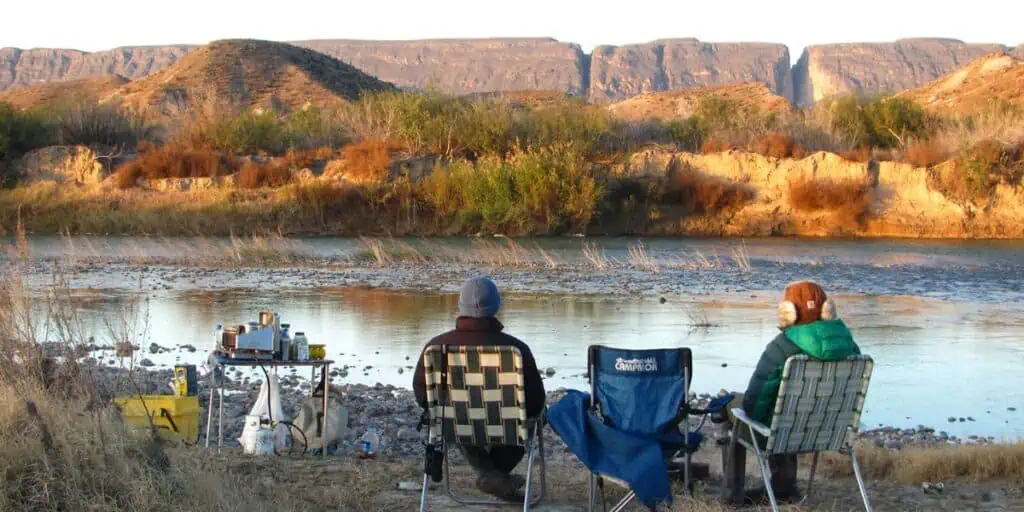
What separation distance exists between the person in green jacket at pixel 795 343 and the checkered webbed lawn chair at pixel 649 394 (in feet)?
0.93

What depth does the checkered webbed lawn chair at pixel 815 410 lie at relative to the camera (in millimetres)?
6438

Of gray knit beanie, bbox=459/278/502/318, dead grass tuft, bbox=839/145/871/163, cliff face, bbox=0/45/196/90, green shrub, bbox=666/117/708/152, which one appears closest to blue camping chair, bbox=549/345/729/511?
gray knit beanie, bbox=459/278/502/318

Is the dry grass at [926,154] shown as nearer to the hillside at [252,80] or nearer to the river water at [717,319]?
the river water at [717,319]

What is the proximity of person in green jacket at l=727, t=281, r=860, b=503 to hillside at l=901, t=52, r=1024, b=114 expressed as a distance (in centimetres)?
5306

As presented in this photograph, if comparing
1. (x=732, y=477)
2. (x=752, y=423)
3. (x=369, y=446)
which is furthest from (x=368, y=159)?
(x=752, y=423)

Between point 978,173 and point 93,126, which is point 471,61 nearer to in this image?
point 93,126

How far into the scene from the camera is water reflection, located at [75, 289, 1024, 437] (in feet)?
39.7

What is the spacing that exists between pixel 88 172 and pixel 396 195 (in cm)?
1192

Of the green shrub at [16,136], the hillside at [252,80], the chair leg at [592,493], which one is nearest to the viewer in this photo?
the chair leg at [592,493]

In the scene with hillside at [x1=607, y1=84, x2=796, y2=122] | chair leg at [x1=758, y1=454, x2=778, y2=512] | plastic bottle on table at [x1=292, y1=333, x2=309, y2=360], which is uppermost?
hillside at [x1=607, y1=84, x2=796, y2=122]

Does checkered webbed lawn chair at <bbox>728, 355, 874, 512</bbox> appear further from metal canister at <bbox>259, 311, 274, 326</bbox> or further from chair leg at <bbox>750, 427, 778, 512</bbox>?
metal canister at <bbox>259, 311, 274, 326</bbox>

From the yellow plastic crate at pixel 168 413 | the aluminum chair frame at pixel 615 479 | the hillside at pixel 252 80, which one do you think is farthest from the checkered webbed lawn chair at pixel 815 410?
the hillside at pixel 252 80

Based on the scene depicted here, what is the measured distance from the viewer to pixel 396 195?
42844mm

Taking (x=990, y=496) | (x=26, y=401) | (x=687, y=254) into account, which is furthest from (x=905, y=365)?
(x=687, y=254)
